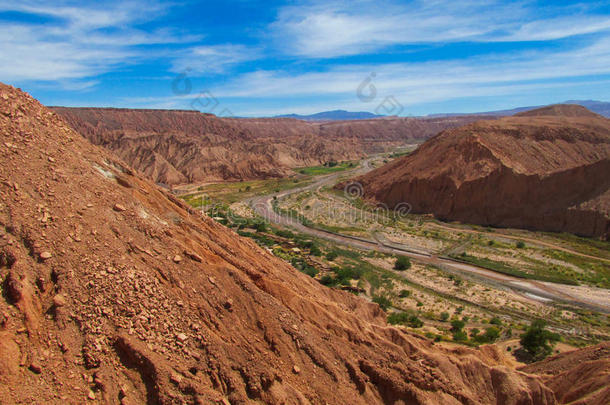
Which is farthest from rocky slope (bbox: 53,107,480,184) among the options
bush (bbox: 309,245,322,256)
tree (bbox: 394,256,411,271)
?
tree (bbox: 394,256,411,271)

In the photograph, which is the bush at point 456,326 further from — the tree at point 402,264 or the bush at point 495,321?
the tree at point 402,264

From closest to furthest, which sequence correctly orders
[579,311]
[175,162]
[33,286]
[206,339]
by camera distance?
[33,286] < [206,339] < [579,311] < [175,162]

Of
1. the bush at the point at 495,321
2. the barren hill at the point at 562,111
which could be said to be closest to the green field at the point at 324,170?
the barren hill at the point at 562,111

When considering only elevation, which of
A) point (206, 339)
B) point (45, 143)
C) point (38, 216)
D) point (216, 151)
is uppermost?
point (216, 151)

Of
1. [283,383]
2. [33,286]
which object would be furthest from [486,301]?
[33,286]

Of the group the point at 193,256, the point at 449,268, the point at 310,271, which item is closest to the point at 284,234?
the point at 310,271

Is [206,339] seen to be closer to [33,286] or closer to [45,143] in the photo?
[33,286]

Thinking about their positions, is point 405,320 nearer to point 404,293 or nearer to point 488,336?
point 488,336
